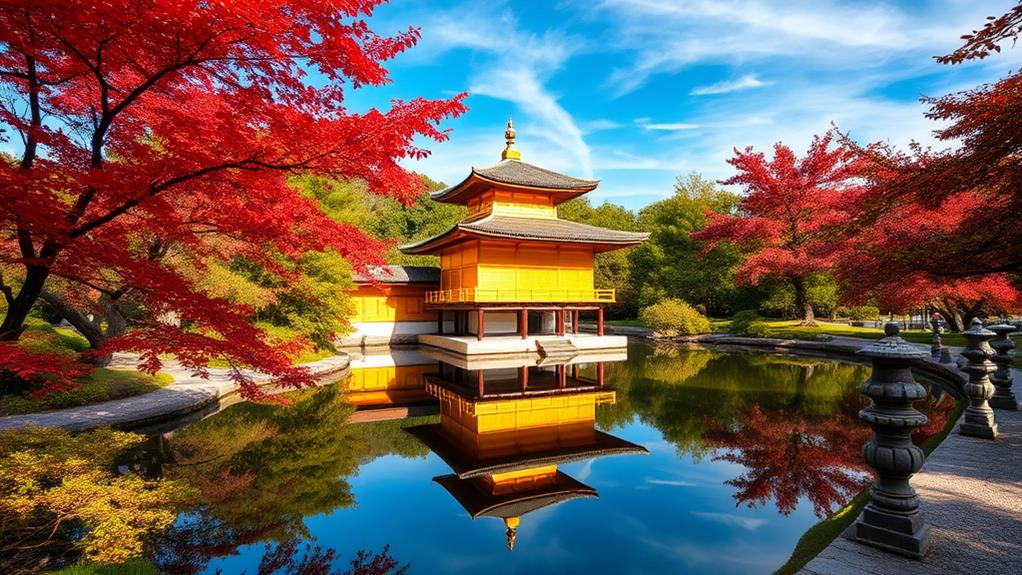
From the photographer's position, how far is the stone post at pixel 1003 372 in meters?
7.18

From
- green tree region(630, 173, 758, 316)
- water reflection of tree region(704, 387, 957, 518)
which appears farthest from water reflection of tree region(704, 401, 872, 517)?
green tree region(630, 173, 758, 316)

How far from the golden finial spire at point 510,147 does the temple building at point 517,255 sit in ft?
1.95

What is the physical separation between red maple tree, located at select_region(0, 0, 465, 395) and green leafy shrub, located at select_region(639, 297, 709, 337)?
22739 mm

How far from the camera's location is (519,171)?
19.5 meters

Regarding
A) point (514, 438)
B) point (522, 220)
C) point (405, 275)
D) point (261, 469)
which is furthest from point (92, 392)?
point (405, 275)

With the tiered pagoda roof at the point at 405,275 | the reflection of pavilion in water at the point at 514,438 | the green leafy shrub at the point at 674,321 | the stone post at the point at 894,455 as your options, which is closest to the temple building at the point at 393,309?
the tiered pagoda roof at the point at 405,275

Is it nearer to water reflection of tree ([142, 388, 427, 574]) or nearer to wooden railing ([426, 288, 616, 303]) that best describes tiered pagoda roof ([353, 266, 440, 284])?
wooden railing ([426, 288, 616, 303])

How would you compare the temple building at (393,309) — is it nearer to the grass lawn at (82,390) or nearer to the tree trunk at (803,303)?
the grass lawn at (82,390)

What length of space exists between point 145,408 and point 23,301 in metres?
5.10

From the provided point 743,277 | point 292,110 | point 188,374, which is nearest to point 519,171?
point 743,277

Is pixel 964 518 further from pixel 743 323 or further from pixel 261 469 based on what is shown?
pixel 743 323

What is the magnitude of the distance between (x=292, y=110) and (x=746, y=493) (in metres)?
6.36

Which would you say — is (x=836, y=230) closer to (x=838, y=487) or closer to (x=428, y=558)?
(x=838, y=487)

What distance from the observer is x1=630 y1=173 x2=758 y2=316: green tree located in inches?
1178
